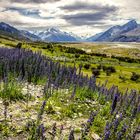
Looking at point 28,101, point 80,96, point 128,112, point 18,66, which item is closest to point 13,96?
point 28,101

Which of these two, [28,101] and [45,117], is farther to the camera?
[28,101]

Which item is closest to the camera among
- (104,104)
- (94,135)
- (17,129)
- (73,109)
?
(17,129)

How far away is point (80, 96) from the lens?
935 inches

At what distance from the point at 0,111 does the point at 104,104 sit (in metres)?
8.71

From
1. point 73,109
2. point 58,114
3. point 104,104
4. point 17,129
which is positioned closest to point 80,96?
point 104,104

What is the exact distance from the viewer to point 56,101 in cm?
2125

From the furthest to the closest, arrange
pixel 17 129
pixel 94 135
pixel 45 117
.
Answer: pixel 45 117 < pixel 94 135 < pixel 17 129

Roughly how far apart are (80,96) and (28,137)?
10064 mm

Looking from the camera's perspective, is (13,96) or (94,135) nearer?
(94,135)

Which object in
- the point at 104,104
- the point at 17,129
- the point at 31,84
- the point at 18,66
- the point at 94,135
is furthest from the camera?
the point at 18,66

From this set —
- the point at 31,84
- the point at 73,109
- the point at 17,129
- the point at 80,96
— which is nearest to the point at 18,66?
the point at 31,84

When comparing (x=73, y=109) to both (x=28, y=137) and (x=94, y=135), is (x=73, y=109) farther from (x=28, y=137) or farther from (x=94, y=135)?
(x=28, y=137)

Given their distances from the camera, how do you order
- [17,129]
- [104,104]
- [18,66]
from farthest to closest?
[18,66] → [104,104] → [17,129]

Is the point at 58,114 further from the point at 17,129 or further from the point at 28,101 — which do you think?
the point at 17,129
